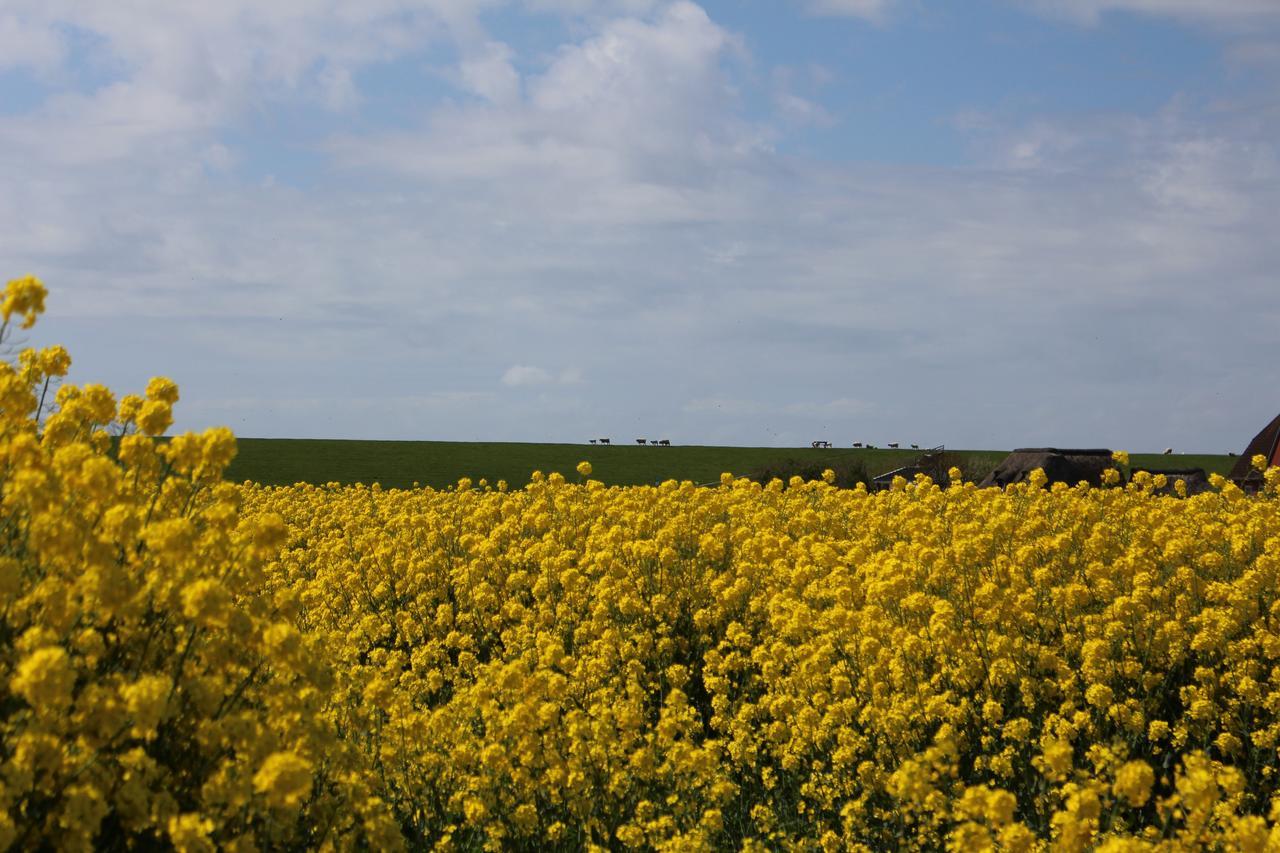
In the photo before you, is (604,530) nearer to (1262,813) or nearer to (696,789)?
(696,789)

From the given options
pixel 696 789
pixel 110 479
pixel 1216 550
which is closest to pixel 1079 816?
pixel 696 789

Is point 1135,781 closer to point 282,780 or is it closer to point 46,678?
point 282,780

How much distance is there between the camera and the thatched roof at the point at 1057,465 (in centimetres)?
2370

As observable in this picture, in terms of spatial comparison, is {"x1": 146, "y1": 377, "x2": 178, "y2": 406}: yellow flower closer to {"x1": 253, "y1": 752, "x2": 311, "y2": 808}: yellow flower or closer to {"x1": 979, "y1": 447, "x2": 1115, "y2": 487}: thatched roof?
{"x1": 253, "y1": 752, "x2": 311, "y2": 808}: yellow flower

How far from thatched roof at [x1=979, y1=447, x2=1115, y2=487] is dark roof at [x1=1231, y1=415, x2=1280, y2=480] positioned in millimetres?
6264

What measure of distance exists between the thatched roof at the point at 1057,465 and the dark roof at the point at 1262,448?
6.26 m

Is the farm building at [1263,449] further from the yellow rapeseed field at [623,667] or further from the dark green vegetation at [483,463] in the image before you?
the yellow rapeseed field at [623,667]

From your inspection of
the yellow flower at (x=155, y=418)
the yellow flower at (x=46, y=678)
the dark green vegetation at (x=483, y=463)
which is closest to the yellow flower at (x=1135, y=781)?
the yellow flower at (x=46, y=678)

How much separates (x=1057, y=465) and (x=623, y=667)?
671 inches

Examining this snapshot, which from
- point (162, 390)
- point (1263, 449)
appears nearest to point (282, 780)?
point (162, 390)

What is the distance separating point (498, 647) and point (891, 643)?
4265mm

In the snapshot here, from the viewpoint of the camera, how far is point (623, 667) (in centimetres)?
932

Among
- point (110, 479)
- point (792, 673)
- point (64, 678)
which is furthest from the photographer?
point (792, 673)

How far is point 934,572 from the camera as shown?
31.6 ft
